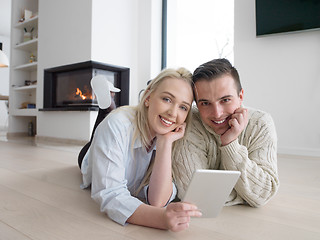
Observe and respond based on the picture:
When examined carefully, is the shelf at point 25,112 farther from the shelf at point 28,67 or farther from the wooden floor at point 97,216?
the wooden floor at point 97,216

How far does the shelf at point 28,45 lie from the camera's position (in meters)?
4.19

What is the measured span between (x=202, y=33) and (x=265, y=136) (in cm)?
289

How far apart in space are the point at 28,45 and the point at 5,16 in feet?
8.53

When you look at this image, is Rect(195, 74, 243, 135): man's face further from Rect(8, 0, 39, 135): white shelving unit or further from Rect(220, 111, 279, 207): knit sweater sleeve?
Rect(8, 0, 39, 135): white shelving unit

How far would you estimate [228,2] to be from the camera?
10.9 ft

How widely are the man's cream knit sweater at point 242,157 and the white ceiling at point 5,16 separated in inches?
234

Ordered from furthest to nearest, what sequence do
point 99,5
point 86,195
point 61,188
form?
point 99,5, point 61,188, point 86,195

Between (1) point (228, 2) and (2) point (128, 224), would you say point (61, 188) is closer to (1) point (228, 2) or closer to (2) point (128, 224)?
(2) point (128, 224)

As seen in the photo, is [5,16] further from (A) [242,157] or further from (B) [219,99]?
(A) [242,157]

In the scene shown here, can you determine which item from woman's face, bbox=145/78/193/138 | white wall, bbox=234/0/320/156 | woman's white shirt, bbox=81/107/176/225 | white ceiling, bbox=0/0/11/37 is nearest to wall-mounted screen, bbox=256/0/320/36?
white wall, bbox=234/0/320/156

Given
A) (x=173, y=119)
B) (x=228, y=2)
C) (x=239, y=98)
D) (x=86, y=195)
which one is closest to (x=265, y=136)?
(x=239, y=98)

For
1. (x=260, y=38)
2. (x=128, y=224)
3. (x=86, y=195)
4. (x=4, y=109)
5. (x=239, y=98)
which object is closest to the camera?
(x=128, y=224)

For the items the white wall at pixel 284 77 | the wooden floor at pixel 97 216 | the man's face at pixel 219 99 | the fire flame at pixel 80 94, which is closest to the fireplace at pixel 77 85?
the fire flame at pixel 80 94

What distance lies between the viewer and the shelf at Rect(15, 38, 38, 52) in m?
4.19
